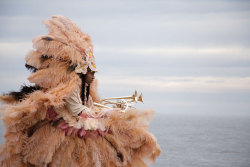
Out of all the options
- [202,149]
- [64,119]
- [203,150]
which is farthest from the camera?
[202,149]

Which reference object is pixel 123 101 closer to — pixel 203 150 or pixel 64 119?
pixel 64 119

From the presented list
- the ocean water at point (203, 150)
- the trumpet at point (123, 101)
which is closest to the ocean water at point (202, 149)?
the ocean water at point (203, 150)

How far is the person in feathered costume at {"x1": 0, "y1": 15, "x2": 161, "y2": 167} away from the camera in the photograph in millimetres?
4867

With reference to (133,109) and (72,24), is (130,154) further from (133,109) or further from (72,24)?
(72,24)

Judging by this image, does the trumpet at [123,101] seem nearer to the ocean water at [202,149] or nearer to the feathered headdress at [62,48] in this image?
the feathered headdress at [62,48]

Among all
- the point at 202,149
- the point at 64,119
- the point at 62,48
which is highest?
the point at 62,48

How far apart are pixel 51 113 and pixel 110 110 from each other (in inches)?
31.5

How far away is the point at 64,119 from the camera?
16.6 ft

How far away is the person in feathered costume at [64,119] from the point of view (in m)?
4.87

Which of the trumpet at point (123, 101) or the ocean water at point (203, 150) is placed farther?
the ocean water at point (203, 150)

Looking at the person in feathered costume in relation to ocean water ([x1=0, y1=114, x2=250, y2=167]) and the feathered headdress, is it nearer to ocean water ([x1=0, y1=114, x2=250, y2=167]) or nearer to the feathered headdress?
the feathered headdress

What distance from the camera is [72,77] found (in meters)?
5.07

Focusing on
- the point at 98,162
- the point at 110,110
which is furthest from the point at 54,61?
the point at 98,162

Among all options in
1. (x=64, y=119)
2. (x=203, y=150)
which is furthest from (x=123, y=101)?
(x=203, y=150)
